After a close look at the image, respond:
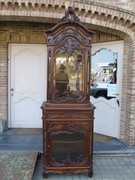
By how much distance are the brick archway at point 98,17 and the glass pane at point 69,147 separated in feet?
4.62

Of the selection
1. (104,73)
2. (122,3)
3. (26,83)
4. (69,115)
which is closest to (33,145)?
(69,115)

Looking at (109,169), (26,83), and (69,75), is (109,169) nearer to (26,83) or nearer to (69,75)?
(69,75)

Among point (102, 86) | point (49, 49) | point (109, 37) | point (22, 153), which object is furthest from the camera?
point (102, 86)

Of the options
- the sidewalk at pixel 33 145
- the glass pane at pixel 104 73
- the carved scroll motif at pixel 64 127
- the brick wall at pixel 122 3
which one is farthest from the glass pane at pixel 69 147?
the brick wall at pixel 122 3

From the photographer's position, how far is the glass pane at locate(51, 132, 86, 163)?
2.64 meters

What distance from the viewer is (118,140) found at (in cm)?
395

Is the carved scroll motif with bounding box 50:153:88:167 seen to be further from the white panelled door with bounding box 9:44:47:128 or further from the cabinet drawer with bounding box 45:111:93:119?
the white panelled door with bounding box 9:44:47:128

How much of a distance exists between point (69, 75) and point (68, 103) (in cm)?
44

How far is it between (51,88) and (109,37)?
7.13ft

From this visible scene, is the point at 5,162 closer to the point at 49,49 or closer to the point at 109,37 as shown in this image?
the point at 49,49

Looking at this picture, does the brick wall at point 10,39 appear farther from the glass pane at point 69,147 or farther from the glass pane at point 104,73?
the glass pane at point 69,147

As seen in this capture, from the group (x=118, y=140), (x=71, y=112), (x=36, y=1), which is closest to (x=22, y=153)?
(x=71, y=112)

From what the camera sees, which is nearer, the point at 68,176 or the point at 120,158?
the point at 68,176

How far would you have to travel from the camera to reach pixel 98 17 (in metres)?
3.32
